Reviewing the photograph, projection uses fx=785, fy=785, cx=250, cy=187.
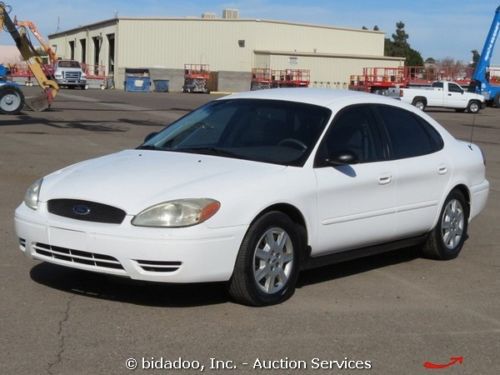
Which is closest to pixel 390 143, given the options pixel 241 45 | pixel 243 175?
pixel 243 175

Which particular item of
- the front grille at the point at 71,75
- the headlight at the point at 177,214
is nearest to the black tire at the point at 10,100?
the headlight at the point at 177,214

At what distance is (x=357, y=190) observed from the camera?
6.40 metres

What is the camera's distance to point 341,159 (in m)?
6.19

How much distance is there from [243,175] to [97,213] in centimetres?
107

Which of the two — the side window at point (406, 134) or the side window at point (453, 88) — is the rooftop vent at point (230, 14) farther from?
the side window at point (406, 134)

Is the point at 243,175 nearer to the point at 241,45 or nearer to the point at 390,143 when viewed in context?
the point at 390,143

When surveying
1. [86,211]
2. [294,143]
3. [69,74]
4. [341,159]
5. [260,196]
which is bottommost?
[69,74]

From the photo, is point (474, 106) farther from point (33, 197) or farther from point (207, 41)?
point (33, 197)

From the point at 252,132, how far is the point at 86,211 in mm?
1684

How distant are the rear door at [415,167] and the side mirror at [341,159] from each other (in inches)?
29.9

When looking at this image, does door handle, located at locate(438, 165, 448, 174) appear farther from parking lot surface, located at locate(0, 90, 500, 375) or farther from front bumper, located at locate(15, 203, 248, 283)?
front bumper, located at locate(15, 203, 248, 283)

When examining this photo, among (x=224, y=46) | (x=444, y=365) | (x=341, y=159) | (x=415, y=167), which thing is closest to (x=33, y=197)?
(x=341, y=159)

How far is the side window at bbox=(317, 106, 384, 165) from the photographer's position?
637 centimetres

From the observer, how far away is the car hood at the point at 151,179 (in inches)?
212
